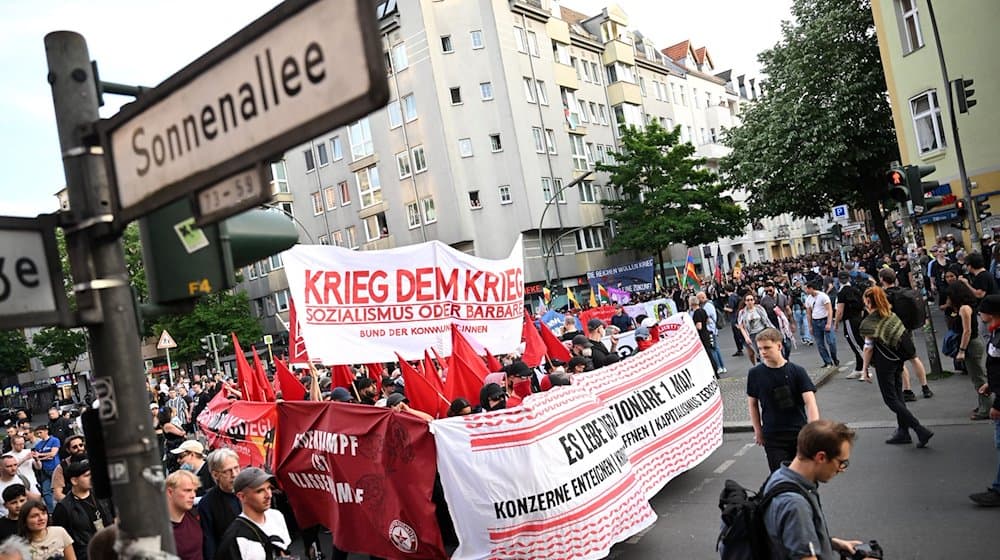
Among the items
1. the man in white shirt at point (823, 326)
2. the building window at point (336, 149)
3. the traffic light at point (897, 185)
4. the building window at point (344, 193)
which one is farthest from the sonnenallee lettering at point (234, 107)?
the building window at point (344, 193)

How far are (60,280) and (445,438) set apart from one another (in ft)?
14.3

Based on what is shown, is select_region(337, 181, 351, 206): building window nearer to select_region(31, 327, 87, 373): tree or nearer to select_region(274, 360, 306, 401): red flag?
select_region(31, 327, 87, 373): tree

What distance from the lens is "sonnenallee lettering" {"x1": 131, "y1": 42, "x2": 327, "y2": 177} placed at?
1755 millimetres

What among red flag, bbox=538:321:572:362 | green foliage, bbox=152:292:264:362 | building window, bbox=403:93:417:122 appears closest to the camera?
red flag, bbox=538:321:572:362

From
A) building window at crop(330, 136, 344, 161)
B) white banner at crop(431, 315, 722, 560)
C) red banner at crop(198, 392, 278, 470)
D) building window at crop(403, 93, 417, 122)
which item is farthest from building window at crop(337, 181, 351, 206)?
white banner at crop(431, 315, 722, 560)

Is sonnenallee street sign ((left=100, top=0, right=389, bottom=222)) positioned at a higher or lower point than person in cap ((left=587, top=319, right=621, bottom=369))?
higher

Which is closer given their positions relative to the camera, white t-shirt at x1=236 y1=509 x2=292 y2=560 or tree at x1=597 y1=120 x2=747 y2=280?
white t-shirt at x1=236 y1=509 x2=292 y2=560

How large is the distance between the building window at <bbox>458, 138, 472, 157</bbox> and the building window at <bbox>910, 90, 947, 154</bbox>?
20696 millimetres

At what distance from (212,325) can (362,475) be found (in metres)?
45.2

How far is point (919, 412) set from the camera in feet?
33.2

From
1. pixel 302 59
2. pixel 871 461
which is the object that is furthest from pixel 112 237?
pixel 871 461

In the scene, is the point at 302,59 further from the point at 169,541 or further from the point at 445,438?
the point at 445,438

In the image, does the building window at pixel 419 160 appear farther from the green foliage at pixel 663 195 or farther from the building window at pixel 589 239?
the building window at pixel 589 239

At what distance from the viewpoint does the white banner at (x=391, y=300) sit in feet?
31.8
